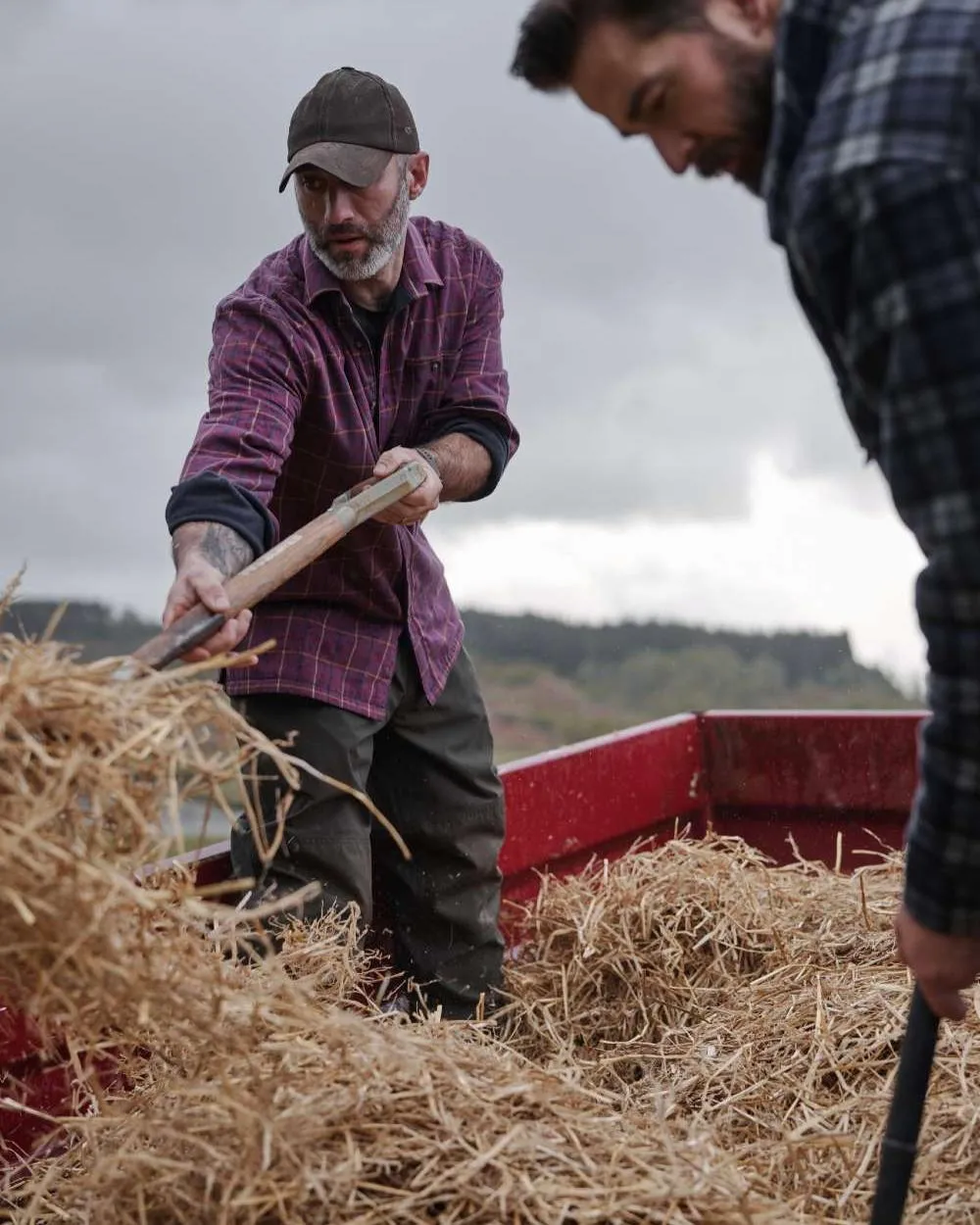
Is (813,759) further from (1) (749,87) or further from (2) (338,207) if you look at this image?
(1) (749,87)

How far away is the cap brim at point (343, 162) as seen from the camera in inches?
150

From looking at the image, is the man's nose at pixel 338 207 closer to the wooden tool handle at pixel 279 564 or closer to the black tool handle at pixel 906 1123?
the wooden tool handle at pixel 279 564

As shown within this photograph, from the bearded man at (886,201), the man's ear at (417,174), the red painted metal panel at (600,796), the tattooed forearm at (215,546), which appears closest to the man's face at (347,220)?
the man's ear at (417,174)

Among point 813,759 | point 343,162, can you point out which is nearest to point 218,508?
point 343,162

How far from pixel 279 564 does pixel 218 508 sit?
1.07ft

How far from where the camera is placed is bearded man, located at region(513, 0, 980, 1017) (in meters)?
1.71

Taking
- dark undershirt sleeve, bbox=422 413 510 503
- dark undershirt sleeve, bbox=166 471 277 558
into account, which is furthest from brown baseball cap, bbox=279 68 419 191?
dark undershirt sleeve, bbox=166 471 277 558

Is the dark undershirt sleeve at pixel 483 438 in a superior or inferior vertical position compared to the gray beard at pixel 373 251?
inferior

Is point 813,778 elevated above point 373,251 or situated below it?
below

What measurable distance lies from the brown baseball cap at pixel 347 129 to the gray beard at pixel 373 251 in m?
0.12

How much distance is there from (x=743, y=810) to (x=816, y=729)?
387mm

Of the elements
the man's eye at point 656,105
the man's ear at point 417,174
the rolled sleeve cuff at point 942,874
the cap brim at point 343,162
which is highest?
the man's ear at point 417,174

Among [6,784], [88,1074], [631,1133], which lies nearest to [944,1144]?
[631,1133]

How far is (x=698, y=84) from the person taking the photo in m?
1.93
